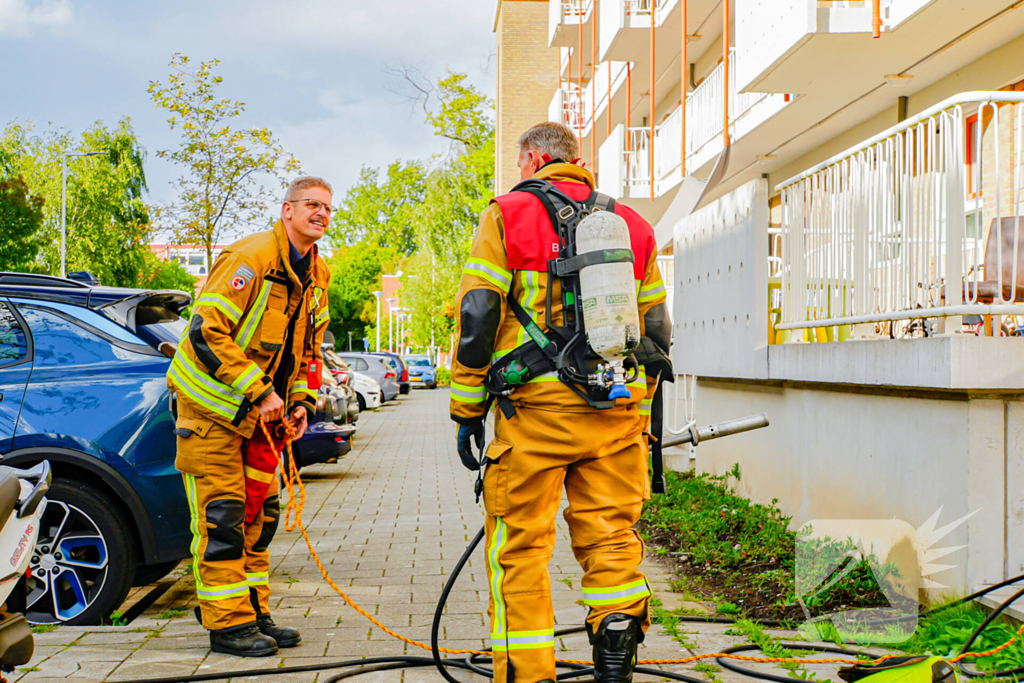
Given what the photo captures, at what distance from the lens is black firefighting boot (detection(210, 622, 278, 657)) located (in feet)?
14.1

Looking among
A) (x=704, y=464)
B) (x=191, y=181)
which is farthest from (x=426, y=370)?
(x=704, y=464)

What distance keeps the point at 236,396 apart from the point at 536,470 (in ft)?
5.59

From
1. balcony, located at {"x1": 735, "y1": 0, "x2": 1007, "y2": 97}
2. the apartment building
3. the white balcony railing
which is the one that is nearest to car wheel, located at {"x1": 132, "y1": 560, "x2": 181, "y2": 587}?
the apartment building

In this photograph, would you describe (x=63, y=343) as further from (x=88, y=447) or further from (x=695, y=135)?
(x=695, y=135)

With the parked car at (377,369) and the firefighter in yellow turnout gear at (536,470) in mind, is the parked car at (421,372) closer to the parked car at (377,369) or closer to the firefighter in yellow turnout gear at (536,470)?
the parked car at (377,369)

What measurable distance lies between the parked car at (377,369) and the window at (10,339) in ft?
81.4

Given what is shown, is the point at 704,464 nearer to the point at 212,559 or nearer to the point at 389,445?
the point at 212,559

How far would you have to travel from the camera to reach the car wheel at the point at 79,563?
15.8ft

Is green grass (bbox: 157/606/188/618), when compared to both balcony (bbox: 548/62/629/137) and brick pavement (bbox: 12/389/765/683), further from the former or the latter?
balcony (bbox: 548/62/629/137)

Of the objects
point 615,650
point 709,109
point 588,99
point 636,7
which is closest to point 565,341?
point 615,650

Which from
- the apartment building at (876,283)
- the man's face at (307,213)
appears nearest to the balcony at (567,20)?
the apartment building at (876,283)

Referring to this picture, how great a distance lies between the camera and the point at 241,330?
451 cm

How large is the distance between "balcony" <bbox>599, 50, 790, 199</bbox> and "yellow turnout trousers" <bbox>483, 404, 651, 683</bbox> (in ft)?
28.4

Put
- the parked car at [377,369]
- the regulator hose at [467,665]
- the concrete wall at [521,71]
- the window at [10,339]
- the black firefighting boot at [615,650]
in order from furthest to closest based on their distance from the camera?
the concrete wall at [521,71] < the parked car at [377,369] < the window at [10,339] < the regulator hose at [467,665] < the black firefighting boot at [615,650]
